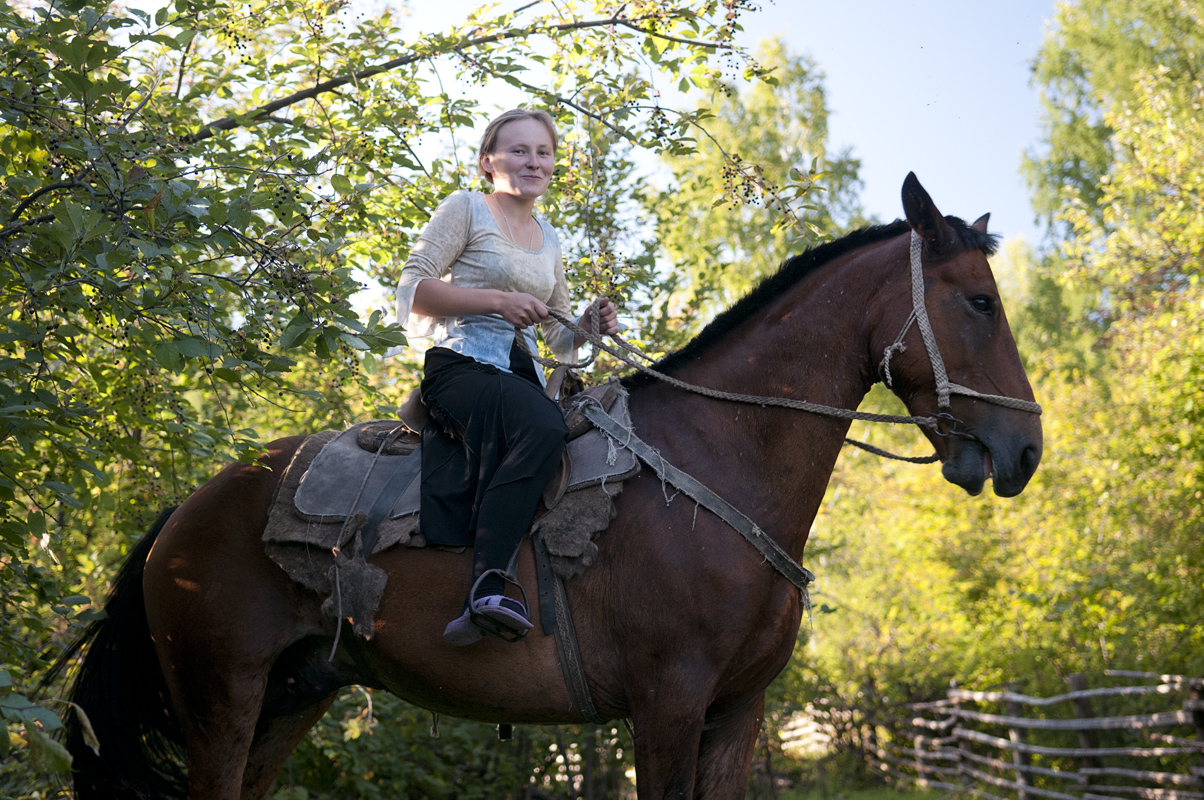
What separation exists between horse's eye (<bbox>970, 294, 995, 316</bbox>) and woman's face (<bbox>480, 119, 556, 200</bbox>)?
1.64m

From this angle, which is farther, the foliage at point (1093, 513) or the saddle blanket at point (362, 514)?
the foliage at point (1093, 513)

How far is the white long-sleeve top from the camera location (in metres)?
3.21

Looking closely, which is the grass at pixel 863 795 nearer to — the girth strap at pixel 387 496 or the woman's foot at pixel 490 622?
the girth strap at pixel 387 496

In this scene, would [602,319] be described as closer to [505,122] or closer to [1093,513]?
[505,122]

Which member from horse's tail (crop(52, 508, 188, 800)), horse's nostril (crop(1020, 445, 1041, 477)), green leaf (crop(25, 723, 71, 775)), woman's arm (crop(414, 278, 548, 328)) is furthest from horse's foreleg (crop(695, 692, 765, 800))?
horse's tail (crop(52, 508, 188, 800))

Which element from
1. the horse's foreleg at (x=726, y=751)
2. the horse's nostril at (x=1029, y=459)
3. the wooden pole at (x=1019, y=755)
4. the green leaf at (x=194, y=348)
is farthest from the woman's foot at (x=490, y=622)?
the wooden pole at (x=1019, y=755)

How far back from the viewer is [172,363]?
2764 mm

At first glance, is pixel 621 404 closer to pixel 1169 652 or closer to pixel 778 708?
pixel 778 708

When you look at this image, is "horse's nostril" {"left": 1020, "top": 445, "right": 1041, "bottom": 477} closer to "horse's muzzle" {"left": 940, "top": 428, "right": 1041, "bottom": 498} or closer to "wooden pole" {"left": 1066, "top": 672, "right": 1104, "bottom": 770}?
"horse's muzzle" {"left": 940, "top": 428, "right": 1041, "bottom": 498}

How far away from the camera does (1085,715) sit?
10172mm

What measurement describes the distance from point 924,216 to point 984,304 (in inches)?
14.5

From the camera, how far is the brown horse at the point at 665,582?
2836 mm

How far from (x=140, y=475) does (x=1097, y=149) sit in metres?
29.1

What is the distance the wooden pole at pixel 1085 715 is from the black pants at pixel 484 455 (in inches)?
384
